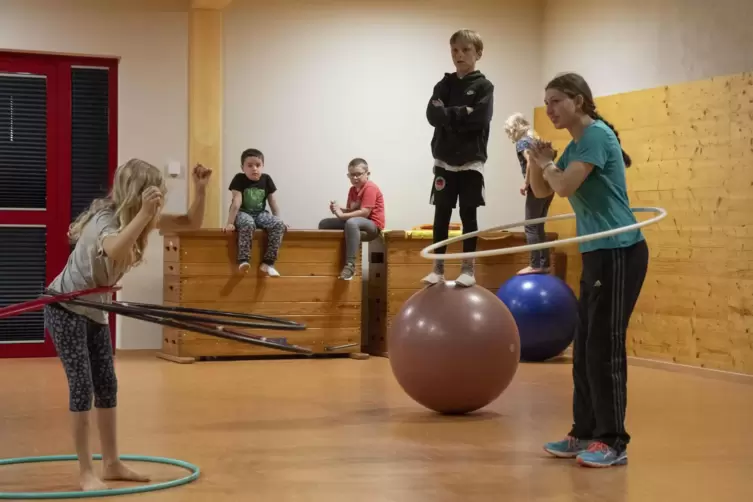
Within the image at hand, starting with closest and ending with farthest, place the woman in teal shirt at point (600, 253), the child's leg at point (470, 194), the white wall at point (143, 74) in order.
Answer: the woman in teal shirt at point (600, 253) → the child's leg at point (470, 194) → the white wall at point (143, 74)

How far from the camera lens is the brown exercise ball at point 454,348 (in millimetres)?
5285

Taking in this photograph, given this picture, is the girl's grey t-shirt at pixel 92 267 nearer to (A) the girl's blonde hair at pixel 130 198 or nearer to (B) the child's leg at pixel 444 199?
(A) the girl's blonde hair at pixel 130 198

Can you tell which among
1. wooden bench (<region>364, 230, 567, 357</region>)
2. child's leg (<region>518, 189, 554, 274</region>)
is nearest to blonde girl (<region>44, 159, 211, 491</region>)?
wooden bench (<region>364, 230, 567, 357</region>)

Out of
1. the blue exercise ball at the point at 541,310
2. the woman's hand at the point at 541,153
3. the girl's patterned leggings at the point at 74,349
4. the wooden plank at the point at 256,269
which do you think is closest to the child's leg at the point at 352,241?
the wooden plank at the point at 256,269

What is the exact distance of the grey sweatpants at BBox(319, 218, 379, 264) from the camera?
8602mm

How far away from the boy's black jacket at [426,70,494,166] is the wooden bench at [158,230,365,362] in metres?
2.67

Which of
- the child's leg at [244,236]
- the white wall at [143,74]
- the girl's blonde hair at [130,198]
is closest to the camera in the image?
the girl's blonde hair at [130,198]

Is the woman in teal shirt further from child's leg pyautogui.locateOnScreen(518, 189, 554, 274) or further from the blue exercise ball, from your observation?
child's leg pyautogui.locateOnScreen(518, 189, 554, 274)

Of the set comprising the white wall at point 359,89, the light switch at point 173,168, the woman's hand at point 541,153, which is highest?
the white wall at point 359,89

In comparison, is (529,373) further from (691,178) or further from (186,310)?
(186,310)

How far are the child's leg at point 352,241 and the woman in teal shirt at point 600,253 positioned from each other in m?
4.47

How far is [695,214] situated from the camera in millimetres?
7910

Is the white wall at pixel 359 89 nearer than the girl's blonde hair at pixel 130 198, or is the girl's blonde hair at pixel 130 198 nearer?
the girl's blonde hair at pixel 130 198

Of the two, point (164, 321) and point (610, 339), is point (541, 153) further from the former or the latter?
point (164, 321)
